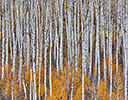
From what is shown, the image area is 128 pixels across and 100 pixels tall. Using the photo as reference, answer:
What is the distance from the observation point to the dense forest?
29.8ft

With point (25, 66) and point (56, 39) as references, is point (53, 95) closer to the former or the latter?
point (25, 66)

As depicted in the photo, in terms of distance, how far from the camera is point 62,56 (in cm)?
1082

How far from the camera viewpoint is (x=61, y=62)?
10.5 metres

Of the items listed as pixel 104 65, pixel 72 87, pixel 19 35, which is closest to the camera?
pixel 72 87

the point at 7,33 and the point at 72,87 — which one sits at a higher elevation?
Result: the point at 7,33

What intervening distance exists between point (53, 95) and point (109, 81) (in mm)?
2600

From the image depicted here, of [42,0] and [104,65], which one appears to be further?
[42,0]

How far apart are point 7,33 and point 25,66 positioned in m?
2.17

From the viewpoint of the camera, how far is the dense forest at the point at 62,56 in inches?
358

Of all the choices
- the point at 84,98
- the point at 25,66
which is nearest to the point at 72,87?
the point at 84,98

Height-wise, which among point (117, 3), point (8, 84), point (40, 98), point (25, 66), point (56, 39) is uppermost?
point (117, 3)

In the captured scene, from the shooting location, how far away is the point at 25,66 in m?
10.4

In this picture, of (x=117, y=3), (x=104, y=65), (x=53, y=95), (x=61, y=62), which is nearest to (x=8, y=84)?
(x=53, y=95)

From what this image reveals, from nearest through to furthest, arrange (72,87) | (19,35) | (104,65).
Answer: (72,87) < (104,65) < (19,35)
